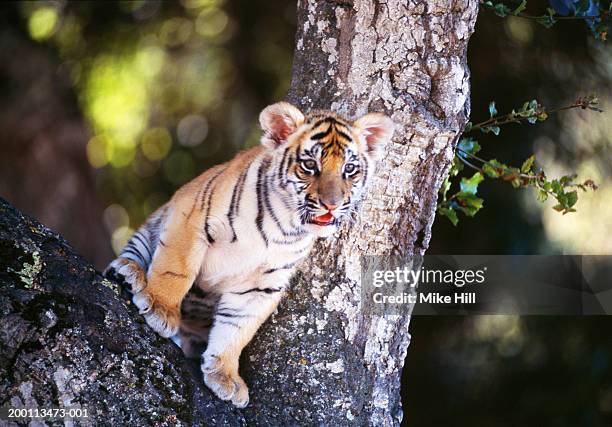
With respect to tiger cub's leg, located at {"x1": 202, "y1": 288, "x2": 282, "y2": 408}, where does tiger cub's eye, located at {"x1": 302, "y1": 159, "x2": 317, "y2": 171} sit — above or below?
above

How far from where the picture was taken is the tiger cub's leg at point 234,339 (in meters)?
3.82

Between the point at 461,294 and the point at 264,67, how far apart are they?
316 centimetres

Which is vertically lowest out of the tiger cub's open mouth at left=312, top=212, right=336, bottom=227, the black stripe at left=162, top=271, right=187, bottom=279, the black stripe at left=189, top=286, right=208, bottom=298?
the black stripe at left=162, top=271, right=187, bottom=279

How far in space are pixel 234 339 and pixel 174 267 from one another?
0.44 metres

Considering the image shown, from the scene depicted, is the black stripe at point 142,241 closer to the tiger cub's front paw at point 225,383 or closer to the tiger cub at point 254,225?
the tiger cub at point 254,225

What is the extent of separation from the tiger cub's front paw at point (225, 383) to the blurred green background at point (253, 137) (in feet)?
13.8

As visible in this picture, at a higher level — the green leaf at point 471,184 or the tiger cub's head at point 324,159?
the green leaf at point 471,184

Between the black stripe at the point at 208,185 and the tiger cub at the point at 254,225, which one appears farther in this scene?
the black stripe at the point at 208,185

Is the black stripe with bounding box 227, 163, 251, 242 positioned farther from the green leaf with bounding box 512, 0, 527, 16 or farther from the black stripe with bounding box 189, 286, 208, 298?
the green leaf with bounding box 512, 0, 527, 16

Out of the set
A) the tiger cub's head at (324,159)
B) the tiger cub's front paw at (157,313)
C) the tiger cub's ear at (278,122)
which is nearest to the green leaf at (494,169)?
the tiger cub's head at (324,159)

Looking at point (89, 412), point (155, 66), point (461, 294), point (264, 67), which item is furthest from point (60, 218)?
point (89, 412)

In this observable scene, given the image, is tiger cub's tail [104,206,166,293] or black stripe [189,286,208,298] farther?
black stripe [189,286,208,298]

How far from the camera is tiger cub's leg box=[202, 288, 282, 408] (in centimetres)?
382

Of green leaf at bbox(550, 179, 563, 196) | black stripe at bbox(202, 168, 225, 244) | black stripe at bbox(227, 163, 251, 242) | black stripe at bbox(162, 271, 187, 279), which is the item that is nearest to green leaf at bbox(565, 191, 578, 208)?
green leaf at bbox(550, 179, 563, 196)
